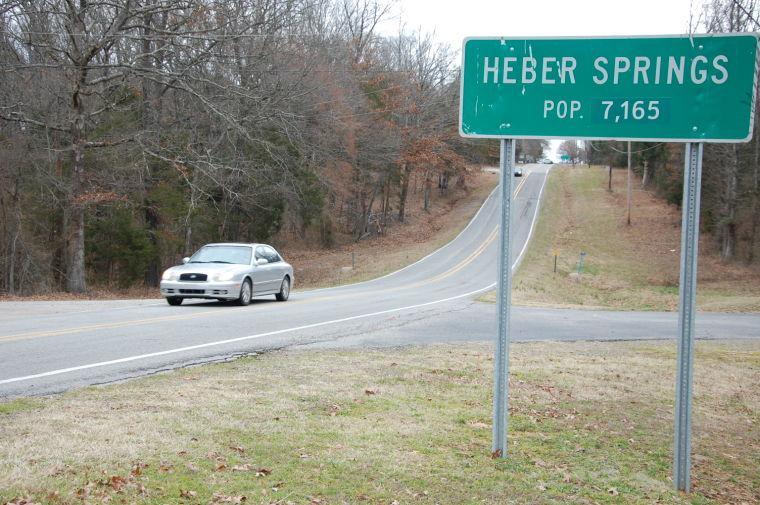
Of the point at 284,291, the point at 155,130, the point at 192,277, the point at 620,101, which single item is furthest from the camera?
the point at 155,130

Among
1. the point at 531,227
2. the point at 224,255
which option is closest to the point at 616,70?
the point at 224,255

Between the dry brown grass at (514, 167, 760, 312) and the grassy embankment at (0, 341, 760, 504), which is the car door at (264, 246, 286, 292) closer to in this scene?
the dry brown grass at (514, 167, 760, 312)

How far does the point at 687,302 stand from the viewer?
16.6 ft

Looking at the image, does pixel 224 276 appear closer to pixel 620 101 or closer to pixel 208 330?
pixel 208 330

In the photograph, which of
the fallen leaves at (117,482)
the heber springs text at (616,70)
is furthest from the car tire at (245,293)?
the fallen leaves at (117,482)

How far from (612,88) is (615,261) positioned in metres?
48.0

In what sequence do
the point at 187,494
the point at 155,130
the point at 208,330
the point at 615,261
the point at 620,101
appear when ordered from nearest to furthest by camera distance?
the point at 187,494 → the point at 620,101 → the point at 208,330 → the point at 155,130 → the point at 615,261

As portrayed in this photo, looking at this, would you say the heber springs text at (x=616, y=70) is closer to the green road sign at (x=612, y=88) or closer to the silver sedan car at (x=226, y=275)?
the green road sign at (x=612, y=88)

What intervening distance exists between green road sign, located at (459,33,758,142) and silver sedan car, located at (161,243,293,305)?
1293cm

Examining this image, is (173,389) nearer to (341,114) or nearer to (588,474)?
(588,474)

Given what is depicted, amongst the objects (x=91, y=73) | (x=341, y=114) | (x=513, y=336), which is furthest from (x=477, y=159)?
(x=513, y=336)

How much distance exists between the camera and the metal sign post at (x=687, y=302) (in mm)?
5043

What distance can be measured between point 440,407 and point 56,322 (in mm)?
8461

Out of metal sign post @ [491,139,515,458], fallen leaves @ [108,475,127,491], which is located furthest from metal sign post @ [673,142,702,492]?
fallen leaves @ [108,475,127,491]
